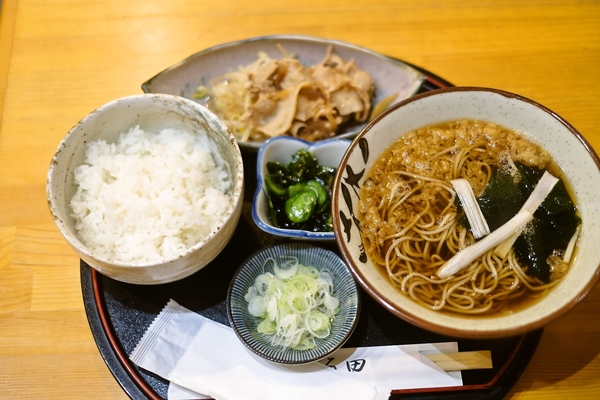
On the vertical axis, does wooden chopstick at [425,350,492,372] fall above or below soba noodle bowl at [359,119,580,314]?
below

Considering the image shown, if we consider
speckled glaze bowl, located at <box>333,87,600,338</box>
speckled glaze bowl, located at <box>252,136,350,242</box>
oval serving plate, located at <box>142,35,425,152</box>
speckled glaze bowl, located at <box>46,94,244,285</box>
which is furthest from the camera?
oval serving plate, located at <box>142,35,425,152</box>

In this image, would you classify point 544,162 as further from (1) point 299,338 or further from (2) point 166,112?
(2) point 166,112

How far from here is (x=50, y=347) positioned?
6.06ft

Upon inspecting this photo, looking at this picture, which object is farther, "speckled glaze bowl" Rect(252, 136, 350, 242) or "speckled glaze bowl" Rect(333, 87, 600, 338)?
"speckled glaze bowl" Rect(252, 136, 350, 242)

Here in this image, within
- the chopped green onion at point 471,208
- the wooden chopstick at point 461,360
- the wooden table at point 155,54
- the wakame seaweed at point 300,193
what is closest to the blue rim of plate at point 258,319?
the wakame seaweed at point 300,193

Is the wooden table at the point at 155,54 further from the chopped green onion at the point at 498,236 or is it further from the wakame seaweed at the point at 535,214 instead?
the chopped green onion at the point at 498,236

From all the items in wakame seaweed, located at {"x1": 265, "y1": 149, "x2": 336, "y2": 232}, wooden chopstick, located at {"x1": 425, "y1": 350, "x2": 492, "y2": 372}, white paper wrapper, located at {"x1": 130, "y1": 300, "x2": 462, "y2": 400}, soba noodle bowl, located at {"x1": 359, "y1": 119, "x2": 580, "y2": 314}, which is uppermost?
soba noodle bowl, located at {"x1": 359, "y1": 119, "x2": 580, "y2": 314}

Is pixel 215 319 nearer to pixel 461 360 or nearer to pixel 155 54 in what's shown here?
pixel 461 360

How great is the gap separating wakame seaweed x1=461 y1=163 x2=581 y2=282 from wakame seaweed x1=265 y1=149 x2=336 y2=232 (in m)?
0.61

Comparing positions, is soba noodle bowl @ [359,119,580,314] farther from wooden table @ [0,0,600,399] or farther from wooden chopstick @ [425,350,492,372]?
wooden table @ [0,0,600,399]

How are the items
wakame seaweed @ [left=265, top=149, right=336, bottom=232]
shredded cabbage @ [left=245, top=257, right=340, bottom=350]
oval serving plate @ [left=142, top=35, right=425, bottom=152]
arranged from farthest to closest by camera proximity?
oval serving plate @ [left=142, top=35, right=425, bottom=152] → wakame seaweed @ [left=265, top=149, right=336, bottom=232] → shredded cabbage @ [left=245, top=257, right=340, bottom=350]

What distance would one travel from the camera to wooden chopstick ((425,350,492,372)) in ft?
5.49

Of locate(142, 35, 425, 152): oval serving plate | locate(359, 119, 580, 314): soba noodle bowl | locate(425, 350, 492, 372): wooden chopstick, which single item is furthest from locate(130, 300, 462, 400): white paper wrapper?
locate(142, 35, 425, 152): oval serving plate

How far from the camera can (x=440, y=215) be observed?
1.81 m
